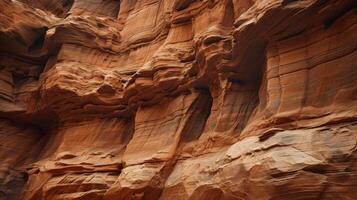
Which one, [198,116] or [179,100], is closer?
[198,116]

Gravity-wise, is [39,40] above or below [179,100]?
above

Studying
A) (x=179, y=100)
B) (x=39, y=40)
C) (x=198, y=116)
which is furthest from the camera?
(x=39, y=40)

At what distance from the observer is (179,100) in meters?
13.0

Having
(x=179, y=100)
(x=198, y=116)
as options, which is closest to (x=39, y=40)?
(x=179, y=100)

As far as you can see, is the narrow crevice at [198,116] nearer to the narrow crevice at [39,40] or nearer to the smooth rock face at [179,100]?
the smooth rock face at [179,100]

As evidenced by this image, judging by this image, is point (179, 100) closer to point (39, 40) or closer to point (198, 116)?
point (198, 116)

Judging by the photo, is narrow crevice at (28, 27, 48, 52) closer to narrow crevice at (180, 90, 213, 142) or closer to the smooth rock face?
the smooth rock face

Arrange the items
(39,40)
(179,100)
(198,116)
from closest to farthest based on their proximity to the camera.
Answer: (198,116) → (179,100) → (39,40)

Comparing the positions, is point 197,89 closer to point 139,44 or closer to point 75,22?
point 139,44

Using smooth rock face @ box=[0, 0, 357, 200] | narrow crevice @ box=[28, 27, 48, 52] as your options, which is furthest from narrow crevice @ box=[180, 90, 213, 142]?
narrow crevice @ box=[28, 27, 48, 52]

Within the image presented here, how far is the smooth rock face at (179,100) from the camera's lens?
787 cm

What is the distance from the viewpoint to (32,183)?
15.2 m

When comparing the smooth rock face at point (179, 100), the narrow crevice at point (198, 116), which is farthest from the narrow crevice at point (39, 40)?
the narrow crevice at point (198, 116)

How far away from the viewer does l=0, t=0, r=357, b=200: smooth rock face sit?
7.87 meters
